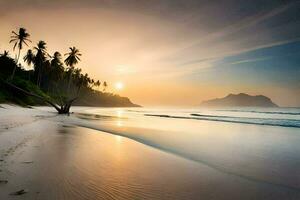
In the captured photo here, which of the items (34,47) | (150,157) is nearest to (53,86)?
(34,47)

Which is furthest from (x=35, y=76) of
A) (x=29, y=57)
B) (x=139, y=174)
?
(x=139, y=174)

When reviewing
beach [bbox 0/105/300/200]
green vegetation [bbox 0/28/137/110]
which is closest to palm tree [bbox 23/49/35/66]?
green vegetation [bbox 0/28/137/110]

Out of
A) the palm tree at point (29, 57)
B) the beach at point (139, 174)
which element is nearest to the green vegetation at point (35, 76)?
the palm tree at point (29, 57)

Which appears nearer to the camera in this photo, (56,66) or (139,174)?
(139,174)

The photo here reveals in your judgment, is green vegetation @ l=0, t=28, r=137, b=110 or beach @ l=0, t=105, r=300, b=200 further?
green vegetation @ l=0, t=28, r=137, b=110

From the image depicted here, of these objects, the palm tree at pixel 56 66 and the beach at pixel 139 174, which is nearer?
the beach at pixel 139 174

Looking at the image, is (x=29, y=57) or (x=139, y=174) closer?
(x=139, y=174)

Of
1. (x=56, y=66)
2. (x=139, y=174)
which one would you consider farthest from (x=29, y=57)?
(x=139, y=174)

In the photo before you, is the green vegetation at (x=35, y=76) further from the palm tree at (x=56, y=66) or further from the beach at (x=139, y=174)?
the beach at (x=139, y=174)

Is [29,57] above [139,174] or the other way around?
above

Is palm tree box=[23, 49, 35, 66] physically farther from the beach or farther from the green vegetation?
the beach

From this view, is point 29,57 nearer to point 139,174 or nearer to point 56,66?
point 56,66

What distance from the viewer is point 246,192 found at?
16.9 feet

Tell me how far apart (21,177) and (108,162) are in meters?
2.77
